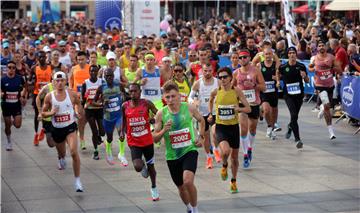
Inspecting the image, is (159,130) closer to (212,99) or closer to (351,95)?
(212,99)

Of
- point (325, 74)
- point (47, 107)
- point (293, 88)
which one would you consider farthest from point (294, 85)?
point (47, 107)

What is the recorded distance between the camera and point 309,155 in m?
13.1

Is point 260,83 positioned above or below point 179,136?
above

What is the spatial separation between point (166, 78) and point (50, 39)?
11.3m

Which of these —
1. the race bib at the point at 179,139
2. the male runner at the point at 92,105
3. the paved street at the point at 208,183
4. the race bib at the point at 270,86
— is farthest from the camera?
the race bib at the point at 270,86

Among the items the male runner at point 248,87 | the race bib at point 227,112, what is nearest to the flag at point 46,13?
the male runner at point 248,87

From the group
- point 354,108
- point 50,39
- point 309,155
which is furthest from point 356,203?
point 50,39

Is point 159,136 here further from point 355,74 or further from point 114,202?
point 355,74

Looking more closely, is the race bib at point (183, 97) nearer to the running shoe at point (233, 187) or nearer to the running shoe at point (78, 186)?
the running shoe at point (233, 187)

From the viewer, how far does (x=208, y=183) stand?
36.0 feet

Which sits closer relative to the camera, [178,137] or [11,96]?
[178,137]

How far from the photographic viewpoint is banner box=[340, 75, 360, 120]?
15562 millimetres

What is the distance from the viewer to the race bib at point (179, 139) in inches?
350

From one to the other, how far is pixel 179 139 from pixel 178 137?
25 millimetres
